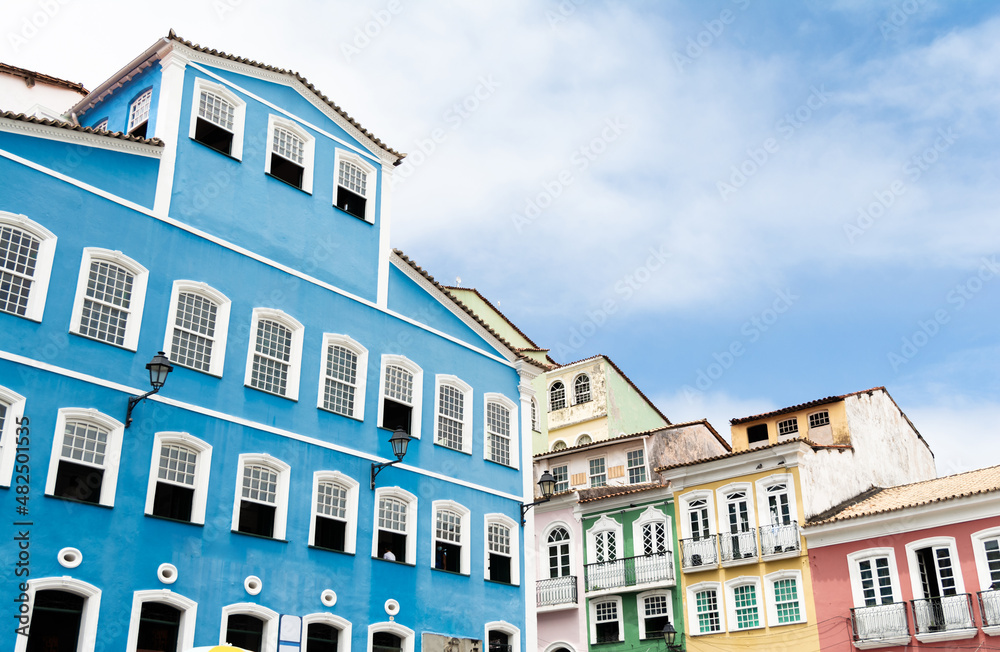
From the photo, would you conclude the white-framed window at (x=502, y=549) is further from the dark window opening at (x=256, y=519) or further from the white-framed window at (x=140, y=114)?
the white-framed window at (x=140, y=114)

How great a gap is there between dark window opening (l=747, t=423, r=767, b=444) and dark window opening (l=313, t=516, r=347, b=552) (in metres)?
20.7

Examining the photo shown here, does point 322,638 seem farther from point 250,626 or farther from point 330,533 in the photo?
point 330,533

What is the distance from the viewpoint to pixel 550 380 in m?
48.4

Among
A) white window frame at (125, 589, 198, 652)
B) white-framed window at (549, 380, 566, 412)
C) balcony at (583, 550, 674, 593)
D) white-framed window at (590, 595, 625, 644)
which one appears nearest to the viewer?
white window frame at (125, 589, 198, 652)

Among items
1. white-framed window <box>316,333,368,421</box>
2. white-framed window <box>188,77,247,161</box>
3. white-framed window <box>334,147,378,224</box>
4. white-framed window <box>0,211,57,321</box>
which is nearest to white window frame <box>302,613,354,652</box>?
white-framed window <box>316,333,368,421</box>

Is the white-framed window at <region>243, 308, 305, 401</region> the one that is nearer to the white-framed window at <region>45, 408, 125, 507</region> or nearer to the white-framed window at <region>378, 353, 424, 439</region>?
the white-framed window at <region>378, 353, 424, 439</region>

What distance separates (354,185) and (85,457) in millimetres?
9925

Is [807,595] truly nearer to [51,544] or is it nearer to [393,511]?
[393,511]

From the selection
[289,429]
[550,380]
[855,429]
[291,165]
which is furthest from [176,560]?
[550,380]

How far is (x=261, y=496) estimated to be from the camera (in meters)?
18.9

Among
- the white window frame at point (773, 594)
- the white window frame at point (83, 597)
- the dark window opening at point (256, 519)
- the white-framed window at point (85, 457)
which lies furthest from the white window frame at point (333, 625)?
the white window frame at point (773, 594)

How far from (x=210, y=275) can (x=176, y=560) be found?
18.8 feet

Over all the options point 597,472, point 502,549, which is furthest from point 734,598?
point 502,549

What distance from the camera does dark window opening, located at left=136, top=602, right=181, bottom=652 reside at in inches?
642
